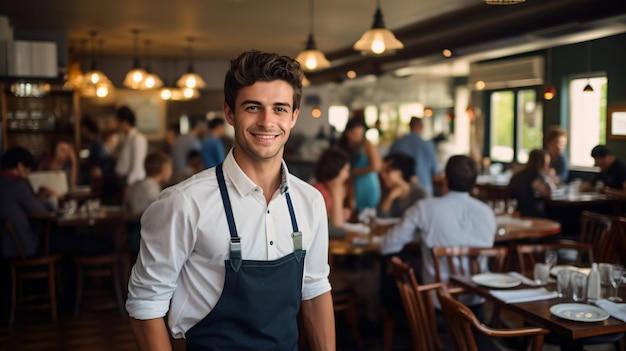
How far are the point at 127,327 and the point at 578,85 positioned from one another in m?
5.05

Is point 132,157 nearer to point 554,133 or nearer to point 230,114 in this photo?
point 554,133

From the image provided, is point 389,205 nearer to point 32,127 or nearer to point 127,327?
point 127,327

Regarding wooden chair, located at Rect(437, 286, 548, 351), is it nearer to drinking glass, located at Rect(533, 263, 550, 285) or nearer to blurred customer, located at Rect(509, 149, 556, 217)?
drinking glass, located at Rect(533, 263, 550, 285)

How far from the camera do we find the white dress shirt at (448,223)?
4176 mm

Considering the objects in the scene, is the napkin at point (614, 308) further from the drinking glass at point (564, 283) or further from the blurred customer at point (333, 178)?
the blurred customer at point (333, 178)

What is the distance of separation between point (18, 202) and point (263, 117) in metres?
4.43

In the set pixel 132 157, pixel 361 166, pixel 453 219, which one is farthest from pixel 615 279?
pixel 132 157

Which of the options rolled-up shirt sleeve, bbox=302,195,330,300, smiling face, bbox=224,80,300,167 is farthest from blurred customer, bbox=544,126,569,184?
smiling face, bbox=224,80,300,167

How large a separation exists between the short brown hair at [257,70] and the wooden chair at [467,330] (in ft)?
4.46

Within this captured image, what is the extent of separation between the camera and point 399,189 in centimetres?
597

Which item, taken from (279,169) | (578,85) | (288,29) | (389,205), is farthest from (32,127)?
(279,169)

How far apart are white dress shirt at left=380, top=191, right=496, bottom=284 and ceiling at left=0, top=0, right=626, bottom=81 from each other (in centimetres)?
193

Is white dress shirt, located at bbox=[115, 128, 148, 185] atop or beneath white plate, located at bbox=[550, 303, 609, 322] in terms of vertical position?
atop

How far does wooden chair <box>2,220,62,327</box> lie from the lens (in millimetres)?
5648
